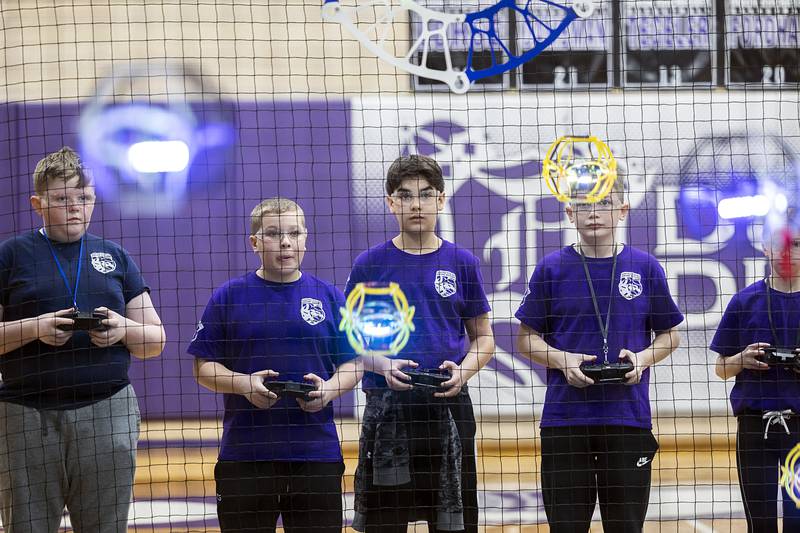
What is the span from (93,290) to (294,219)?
0.67 m

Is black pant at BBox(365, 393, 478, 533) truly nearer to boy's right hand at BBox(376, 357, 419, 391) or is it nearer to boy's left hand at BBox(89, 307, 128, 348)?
boy's right hand at BBox(376, 357, 419, 391)

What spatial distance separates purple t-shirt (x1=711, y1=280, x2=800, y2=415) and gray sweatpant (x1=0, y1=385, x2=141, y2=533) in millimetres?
2045

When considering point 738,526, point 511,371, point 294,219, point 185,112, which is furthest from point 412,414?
point 185,112

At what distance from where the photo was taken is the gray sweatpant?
286 cm

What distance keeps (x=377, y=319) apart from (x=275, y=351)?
399 millimetres

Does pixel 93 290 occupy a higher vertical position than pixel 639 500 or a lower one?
higher

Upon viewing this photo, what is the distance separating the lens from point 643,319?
122 inches

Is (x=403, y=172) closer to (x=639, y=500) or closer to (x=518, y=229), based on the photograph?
(x=639, y=500)

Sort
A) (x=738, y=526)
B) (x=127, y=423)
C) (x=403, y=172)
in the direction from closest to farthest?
(x=127, y=423)
(x=403, y=172)
(x=738, y=526)

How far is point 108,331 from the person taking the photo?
9.51 feet

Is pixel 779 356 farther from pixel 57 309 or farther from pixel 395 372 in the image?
pixel 57 309

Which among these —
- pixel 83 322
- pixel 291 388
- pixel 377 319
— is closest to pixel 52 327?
pixel 83 322

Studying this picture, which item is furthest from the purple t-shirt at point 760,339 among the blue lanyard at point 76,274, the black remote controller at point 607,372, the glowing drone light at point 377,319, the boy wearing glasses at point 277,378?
the blue lanyard at point 76,274

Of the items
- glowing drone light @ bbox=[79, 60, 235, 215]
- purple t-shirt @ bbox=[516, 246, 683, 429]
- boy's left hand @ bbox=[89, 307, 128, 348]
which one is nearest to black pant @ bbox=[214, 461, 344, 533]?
boy's left hand @ bbox=[89, 307, 128, 348]
